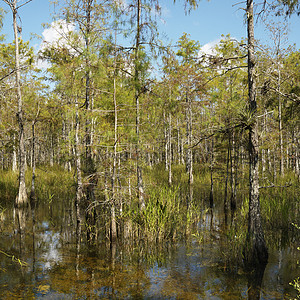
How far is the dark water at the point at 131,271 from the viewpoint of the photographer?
555 cm

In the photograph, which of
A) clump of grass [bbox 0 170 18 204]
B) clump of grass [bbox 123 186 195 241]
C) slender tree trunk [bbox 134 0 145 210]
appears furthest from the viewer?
clump of grass [bbox 0 170 18 204]

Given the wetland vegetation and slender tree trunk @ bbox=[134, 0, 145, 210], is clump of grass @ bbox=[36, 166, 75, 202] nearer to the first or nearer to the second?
the wetland vegetation

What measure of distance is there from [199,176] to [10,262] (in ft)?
54.8

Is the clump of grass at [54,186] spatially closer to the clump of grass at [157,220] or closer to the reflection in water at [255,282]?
the clump of grass at [157,220]

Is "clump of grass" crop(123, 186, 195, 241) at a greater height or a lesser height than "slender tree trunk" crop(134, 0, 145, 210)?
lesser

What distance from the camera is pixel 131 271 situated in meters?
6.56

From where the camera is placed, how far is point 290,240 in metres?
8.43

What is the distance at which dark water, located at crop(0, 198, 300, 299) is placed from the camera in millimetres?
5547

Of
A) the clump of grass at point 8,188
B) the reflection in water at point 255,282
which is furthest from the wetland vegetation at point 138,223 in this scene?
the clump of grass at point 8,188

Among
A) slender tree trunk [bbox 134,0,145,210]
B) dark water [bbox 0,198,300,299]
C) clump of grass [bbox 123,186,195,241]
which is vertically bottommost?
dark water [bbox 0,198,300,299]

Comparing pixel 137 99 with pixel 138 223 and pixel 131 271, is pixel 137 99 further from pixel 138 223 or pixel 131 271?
pixel 131 271

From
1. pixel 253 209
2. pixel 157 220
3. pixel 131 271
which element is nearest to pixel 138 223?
pixel 157 220

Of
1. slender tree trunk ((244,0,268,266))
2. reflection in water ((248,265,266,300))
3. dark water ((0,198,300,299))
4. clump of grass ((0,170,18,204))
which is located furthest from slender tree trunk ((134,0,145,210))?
clump of grass ((0,170,18,204))

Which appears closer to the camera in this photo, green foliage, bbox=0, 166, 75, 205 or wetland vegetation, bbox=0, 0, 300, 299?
wetland vegetation, bbox=0, 0, 300, 299
